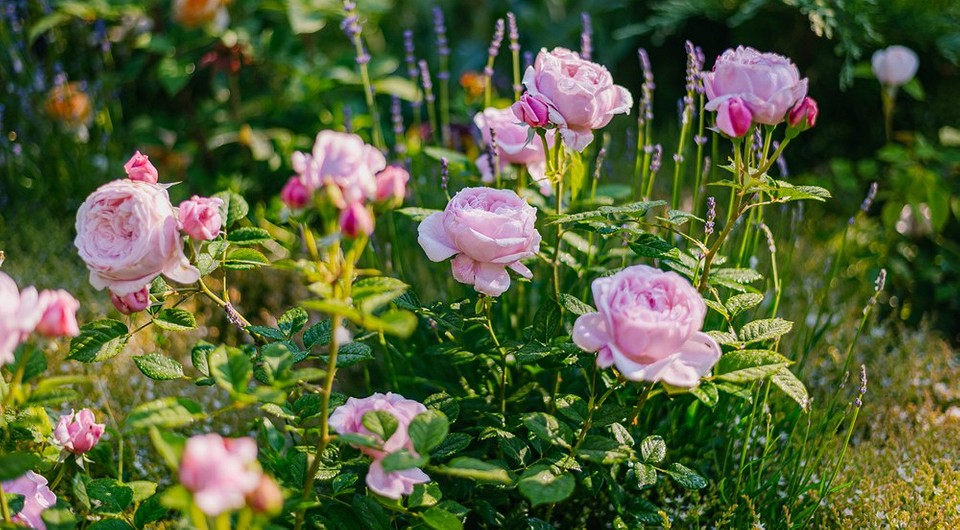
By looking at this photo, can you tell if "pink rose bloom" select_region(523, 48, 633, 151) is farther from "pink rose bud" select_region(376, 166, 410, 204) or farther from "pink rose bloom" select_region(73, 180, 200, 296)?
"pink rose bloom" select_region(73, 180, 200, 296)

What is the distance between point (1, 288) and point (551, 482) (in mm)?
717

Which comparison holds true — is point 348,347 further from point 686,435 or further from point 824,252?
point 824,252

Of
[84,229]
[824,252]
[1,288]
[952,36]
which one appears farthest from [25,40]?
[952,36]

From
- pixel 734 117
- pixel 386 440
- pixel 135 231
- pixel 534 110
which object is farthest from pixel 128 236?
pixel 734 117

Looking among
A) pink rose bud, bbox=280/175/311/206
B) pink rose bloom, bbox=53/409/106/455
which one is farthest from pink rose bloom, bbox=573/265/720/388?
pink rose bloom, bbox=53/409/106/455

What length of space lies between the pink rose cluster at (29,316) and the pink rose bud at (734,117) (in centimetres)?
86

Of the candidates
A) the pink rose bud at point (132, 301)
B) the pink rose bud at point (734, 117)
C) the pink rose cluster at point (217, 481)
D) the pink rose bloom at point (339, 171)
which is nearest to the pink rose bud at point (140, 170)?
the pink rose bud at point (132, 301)

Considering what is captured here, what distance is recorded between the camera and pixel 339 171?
3.09 ft

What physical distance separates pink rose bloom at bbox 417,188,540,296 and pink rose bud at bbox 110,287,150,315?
0.40 metres

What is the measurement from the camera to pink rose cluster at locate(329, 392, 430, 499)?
108cm

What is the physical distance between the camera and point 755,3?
2.66m

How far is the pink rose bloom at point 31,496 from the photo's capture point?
46.3 inches

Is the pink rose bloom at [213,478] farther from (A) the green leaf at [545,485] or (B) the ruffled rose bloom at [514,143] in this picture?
(B) the ruffled rose bloom at [514,143]

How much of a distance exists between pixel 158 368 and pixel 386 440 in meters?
0.38
